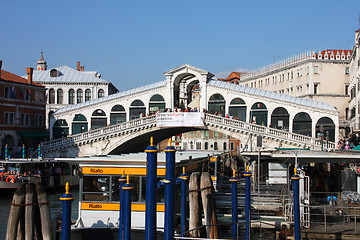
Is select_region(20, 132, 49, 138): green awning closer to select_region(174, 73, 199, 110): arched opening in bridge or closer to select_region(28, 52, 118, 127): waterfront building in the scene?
select_region(28, 52, 118, 127): waterfront building

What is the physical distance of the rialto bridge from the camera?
95.4 ft

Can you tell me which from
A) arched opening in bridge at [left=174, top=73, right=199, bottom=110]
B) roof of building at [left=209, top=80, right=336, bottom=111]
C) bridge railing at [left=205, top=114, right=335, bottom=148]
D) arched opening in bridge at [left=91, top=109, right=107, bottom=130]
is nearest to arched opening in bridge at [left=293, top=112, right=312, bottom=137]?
roof of building at [left=209, top=80, right=336, bottom=111]

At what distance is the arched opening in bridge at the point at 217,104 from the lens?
104ft

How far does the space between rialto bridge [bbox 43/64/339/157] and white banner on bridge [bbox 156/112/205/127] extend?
1.44 ft

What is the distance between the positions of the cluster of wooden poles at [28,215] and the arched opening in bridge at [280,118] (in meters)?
23.2

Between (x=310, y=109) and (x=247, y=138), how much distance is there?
14.0 feet

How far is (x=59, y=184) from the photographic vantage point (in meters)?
25.1

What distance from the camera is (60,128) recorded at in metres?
33.2

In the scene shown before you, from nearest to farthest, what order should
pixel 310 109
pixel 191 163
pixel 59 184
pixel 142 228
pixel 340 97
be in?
1. pixel 142 228
2. pixel 191 163
3. pixel 59 184
4. pixel 310 109
5. pixel 340 97

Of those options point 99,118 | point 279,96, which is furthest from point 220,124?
point 99,118

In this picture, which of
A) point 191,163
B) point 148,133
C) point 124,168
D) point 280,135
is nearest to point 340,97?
point 280,135

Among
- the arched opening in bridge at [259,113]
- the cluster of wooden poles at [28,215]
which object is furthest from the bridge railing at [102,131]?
the cluster of wooden poles at [28,215]

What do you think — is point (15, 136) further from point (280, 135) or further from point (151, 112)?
point (280, 135)

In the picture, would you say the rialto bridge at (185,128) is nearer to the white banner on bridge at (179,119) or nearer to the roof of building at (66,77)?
the white banner on bridge at (179,119)
